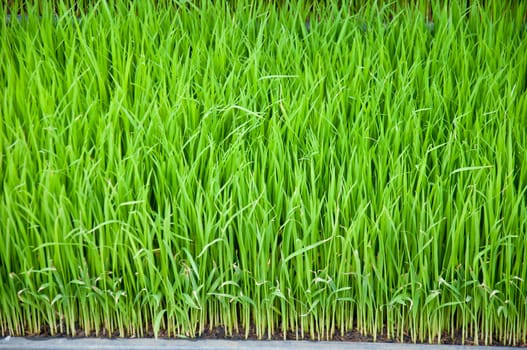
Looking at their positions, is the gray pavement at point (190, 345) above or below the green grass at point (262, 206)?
below

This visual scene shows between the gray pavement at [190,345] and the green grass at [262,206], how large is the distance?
6 cm

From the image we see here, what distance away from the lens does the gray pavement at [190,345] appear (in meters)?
1.82

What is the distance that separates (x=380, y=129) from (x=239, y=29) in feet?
2.41

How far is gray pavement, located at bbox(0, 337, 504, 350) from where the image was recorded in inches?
71.6

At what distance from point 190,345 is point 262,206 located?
0.42 m

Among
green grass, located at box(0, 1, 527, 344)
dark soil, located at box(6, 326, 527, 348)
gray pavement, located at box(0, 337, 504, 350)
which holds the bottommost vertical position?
dark soil, located at box(6, 326, 527, 348)

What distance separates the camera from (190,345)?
Result: 6.00 ft

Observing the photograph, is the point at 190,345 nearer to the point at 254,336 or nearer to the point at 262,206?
the point at 254,336

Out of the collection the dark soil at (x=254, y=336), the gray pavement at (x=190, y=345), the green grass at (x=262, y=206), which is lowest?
the dark soil at (x=254, y=336)

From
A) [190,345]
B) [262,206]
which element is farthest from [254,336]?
[262,206]

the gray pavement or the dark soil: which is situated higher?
the gray pavement

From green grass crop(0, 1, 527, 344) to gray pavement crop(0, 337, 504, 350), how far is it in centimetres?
6

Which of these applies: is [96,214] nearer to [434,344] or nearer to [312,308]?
[312,308]

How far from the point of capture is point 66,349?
1816 millimetres
